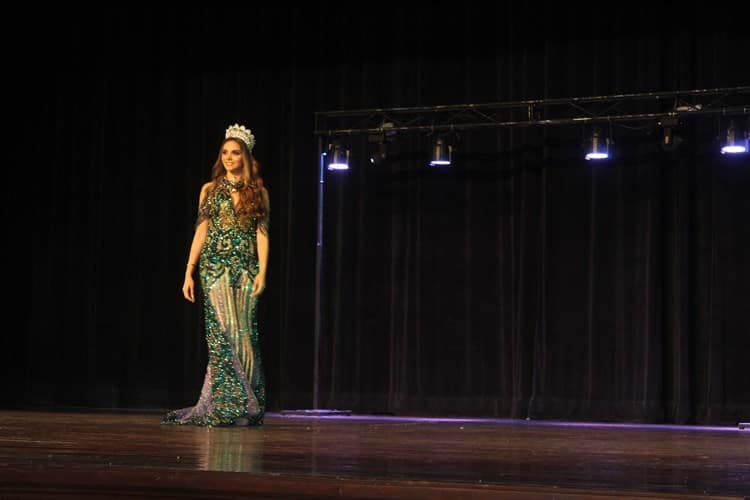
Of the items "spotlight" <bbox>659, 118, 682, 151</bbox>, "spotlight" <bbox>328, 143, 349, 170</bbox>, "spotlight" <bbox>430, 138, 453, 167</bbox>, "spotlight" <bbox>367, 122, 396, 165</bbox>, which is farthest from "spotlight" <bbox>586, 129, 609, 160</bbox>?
"spotlight" <bbox>328, 143, 349, 170</bbox>

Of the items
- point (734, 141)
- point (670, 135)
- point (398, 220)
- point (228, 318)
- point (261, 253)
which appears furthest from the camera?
point (398, 220)

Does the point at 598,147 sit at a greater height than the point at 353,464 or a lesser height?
greater

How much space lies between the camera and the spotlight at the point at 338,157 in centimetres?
811

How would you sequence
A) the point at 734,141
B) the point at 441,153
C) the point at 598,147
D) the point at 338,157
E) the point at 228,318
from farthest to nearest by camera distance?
1. the point at 338,157
2. the point at 441,153
3. the point at 598,147
4. the point at 734,141
5. the point at 228,318

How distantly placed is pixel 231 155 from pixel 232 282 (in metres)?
0.67

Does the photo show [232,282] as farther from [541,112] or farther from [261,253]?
[541,112]

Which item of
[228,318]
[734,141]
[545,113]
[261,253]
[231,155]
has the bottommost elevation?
[228,318]

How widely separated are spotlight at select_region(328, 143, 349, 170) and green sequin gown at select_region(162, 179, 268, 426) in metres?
2.31

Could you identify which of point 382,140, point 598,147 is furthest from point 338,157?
point 598,147

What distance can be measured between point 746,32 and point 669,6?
1.88 ft

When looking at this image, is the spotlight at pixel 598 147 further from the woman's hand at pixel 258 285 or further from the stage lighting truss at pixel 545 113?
the woman's hand at pixel 258 285

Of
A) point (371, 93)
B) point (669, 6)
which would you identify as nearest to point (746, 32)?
point (669, 6)

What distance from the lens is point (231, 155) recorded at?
5.77 m

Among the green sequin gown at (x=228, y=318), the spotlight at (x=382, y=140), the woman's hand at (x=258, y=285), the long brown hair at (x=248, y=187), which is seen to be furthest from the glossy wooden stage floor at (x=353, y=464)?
the spotlight at (x=382, y=140)
